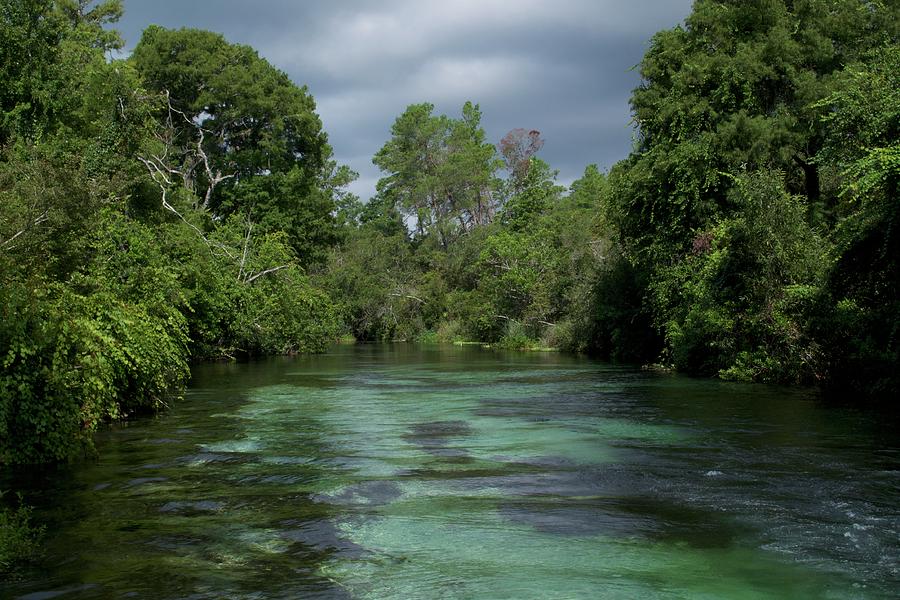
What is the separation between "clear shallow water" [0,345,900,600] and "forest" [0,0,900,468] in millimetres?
1886

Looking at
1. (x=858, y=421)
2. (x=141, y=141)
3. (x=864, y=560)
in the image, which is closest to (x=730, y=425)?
(x=858, y=421)

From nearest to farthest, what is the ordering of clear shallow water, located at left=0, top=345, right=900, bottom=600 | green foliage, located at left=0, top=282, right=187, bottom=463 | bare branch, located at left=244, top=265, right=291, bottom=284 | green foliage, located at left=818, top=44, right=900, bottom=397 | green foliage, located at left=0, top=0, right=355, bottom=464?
clear shallow water, located at left=0, top=345, right=900, bottom=600
green foliage, located at left=0, top=282, right=187, bottom=463
green foliage, located at left=0, top=0, right=355, bottom=464
green foliage, located at left=818, top=44, right=900, bottom=397
bare branch, located at left=244, top=265, right=291, bottom=284

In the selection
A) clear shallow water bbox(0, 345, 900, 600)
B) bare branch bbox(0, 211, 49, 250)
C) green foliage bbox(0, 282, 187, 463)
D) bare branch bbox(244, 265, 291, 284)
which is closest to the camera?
clear shallow water bbox(0, 345, 900, 600)

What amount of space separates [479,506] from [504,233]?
41586mm

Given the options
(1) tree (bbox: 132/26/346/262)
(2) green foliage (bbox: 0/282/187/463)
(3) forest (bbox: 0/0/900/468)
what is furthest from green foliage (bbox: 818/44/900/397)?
(1) tree (bbox: 132/26/346/262)

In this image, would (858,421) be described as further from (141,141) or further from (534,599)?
(141,141)

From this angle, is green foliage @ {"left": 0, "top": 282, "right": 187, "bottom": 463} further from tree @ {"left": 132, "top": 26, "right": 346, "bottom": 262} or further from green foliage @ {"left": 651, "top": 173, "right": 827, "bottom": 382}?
tree @ {"left": 132, "top": 26, "right": 346, "bottom": 262}

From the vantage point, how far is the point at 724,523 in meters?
6.66

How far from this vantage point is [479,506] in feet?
23.7

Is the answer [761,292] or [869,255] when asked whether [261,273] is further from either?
[869,255]

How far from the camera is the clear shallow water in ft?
17.4

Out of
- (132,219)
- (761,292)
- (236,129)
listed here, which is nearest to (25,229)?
(132,219)

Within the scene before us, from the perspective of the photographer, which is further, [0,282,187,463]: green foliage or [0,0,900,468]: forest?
[0,0,900,468]: forest

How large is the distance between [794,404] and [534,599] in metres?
10.9
